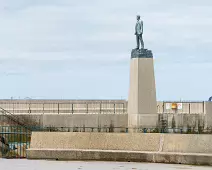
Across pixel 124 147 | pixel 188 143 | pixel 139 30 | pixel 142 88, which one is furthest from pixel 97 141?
pixel 139 30

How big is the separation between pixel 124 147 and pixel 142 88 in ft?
39.3

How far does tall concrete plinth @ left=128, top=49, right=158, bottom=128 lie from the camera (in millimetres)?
32375

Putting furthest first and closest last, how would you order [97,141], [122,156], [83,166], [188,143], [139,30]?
[139,30], [97,141], [122,156], [188,143], [83,166]

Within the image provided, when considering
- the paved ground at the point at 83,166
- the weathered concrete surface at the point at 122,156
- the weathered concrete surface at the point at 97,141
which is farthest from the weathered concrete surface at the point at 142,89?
the paved ground at the point at 83,166

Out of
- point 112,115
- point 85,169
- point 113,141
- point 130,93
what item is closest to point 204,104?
point 112,115

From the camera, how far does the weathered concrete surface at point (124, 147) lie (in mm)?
19734

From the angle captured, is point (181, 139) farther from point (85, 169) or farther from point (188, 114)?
point (188, 114)

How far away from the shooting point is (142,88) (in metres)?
32.5

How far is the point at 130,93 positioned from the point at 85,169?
14982 mm

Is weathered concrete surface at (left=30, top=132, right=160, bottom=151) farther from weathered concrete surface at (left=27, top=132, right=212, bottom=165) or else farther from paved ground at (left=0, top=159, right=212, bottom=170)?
paved ground at (left=0, top=159, right=212, bottom=170)

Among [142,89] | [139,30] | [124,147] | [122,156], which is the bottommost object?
[122,156]

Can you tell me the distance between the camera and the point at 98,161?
2020 cm

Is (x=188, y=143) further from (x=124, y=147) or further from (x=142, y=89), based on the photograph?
(x=142, y=89)

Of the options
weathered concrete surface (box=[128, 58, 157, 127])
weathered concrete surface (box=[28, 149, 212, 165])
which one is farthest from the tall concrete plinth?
weathered concrete surface (box=[28, 149, 212, 165])
